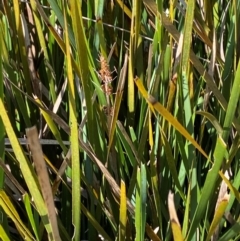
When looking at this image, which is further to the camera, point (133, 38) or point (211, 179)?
point (133, 38)

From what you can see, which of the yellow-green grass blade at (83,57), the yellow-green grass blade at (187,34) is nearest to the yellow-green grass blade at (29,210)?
the yellow-green grass blade at (83,57)

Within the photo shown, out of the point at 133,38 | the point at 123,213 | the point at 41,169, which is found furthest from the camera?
the point at 133,38

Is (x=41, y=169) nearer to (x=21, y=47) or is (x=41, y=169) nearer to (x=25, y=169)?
(x=25, y=169)

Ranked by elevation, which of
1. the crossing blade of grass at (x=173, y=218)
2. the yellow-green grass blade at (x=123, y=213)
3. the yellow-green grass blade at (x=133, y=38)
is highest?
the yellow-green grass blade at (x=133, y=38)

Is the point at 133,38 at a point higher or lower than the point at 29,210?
higher

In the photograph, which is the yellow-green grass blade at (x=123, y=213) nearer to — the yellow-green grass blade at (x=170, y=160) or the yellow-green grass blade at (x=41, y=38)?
the yellow-green grass blade at (x=170, y=160)

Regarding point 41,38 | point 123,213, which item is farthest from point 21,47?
point 123,213

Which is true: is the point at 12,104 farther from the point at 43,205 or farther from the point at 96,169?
the point at 43,205

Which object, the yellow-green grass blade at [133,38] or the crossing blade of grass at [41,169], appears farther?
the yellow-green grass blade at [133,38]

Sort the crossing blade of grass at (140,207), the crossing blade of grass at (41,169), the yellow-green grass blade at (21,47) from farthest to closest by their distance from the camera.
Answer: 1. the yellow-green grass blade at (21,47)
2. the crossing blade of grass at (140,207)
3. the crossing blade of grass at (41,169)

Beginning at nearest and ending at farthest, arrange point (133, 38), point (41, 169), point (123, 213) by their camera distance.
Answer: point (41, 169) < point (123, 213) < point (133, 38)
